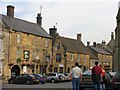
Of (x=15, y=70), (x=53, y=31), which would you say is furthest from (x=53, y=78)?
(x=53, y=31)

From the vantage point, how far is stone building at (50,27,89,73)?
66.5 metres

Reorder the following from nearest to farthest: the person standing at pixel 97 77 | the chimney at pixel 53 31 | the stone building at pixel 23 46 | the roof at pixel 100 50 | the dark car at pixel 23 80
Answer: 1. the person standing at pixel 97 77
2. the dark car at pixel 23 80
3. the stone building at pixel 23 46
4. the chimney at pixel 53 31
5. the roof at pixel 100 50

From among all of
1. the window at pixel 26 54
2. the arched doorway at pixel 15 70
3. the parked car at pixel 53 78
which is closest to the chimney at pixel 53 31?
the window at pixel 26 54

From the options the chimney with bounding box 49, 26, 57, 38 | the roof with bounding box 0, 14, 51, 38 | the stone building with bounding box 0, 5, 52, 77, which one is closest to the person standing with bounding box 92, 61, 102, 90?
the stone building with bounding box 0, 5, 52, 77

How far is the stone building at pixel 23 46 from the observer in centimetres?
5206

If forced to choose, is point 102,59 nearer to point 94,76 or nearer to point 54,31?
point 54,31

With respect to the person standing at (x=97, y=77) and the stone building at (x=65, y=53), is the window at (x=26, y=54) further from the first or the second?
the person standing at (x=97, y=77)

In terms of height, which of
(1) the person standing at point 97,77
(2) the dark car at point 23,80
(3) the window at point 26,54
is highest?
(3) the window at point 26,54

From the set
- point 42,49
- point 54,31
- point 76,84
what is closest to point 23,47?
point 42,49

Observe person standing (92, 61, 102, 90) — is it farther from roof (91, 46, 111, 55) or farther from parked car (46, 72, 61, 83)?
roof (91, 46, 111, 55)

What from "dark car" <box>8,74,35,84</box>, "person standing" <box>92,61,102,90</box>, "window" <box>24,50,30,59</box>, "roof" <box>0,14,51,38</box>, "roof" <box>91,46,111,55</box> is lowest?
"dark car" <box>8,74,35,84</box>

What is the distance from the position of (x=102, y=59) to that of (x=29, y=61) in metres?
39.3

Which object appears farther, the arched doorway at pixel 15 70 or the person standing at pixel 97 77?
the arched doorway at pixel 15 70

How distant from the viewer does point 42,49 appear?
202 feet
